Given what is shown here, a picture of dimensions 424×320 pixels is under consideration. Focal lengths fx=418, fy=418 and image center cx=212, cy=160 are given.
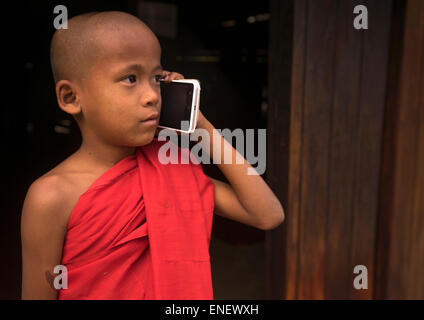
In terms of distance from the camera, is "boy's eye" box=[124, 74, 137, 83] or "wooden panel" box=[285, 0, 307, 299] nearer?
"boy's eye" box=[124, 74, 137, 83]

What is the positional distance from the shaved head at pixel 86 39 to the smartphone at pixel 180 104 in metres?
0.14

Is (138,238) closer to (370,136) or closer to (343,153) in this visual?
(343,153)

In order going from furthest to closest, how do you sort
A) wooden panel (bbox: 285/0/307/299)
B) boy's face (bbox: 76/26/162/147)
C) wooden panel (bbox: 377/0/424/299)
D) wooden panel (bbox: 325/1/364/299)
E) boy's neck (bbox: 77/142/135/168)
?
1. wooden panel (bbox: 377/0/424/299)
2. wooden panel (bbox: 325/1/364/299)
3. wooden panel (bbox: 285/0/307/299)
4. boy's neck (bbox: 77/142/135/168)
5. boy's face (bbox: 76/26/162/147)

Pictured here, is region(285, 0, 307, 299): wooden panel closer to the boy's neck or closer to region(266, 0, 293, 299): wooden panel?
region(266, 0, 293, 299): wooden panel

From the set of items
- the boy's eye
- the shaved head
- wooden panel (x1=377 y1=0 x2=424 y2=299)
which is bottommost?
wooden panel (x1=377 y1=0 x2=424 y2=299)

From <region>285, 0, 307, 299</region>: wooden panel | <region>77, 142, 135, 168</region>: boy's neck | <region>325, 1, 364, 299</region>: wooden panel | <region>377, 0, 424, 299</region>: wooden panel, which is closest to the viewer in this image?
<region>77, 142, 135, 168</region>: boy's neck

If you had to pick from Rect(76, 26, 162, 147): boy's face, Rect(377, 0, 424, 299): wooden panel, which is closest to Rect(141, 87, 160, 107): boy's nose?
Rect(76, 26, 162, 147): boy's face

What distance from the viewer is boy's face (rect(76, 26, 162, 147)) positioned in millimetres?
908

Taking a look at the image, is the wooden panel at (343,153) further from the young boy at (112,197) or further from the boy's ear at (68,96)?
the boy's ear at (68,96)

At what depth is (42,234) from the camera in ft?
3.00

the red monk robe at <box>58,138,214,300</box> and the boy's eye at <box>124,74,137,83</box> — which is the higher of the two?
the boy's eye at <box>124,74,137,83</box>

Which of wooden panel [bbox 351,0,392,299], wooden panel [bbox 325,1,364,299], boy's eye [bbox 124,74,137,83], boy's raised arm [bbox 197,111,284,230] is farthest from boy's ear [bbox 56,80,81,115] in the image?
wooden panel [bbox 351,0,392,299]

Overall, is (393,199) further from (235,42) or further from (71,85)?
(235,42)

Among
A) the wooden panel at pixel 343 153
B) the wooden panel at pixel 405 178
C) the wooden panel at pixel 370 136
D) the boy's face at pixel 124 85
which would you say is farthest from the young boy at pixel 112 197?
the wooden panel at pixel 405 178
